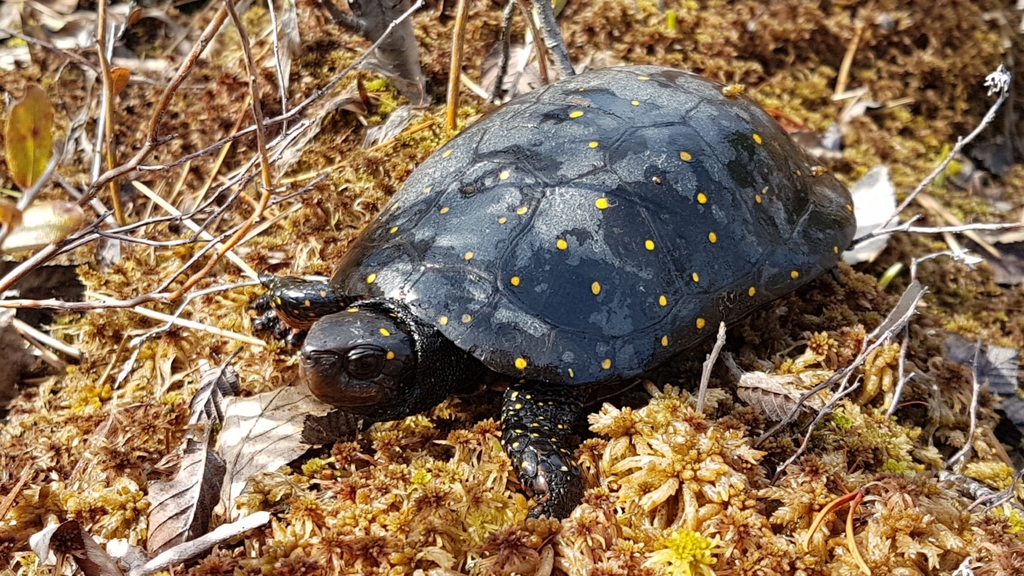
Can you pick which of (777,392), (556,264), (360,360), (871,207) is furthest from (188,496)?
(871,207)

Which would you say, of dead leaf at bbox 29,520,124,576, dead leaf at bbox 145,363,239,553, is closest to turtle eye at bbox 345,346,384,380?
dead leaf at bbox 145,363,239,553

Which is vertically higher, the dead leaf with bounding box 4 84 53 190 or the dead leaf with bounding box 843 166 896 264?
the dead leaf with bounding box 4 84 53 190

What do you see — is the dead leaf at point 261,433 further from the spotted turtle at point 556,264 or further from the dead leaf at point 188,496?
the spotted turtle at point 556,264

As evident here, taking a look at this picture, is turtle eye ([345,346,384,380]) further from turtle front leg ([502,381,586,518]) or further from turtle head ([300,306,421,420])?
turtle front leg ([502,381,586,518])

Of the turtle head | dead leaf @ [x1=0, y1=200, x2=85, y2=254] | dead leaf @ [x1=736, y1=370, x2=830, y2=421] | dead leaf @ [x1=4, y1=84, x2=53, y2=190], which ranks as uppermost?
dead leaf @ [x1=4, y1=84, x2=53, y2=190]

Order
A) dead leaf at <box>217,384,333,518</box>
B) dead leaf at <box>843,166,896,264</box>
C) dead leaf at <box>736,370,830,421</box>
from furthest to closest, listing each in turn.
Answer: dead leaf at <box>843,166,896,264</box>, dead leaf at <box>736,370,830,421</box>, dead leaf at <box>217,384,333,518</box>

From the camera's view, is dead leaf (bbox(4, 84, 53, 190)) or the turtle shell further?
the turtle shell

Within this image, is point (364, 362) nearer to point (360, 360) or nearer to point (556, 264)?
point (360, 360)

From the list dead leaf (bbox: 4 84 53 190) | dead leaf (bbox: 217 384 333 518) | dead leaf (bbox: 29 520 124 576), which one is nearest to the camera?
dead leaf (bbox: 4 84 53 190)
